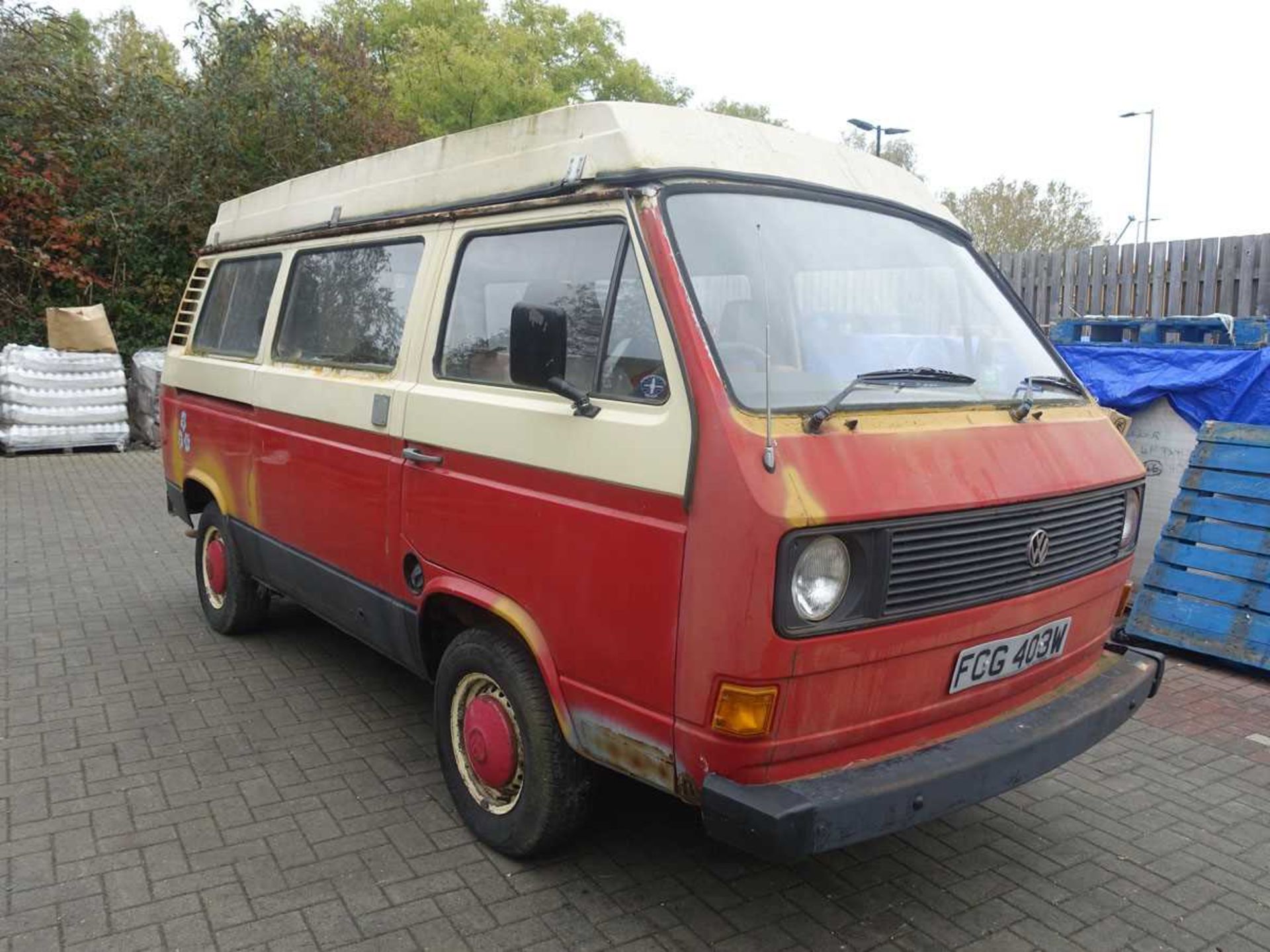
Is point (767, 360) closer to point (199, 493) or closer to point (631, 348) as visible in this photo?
point (631, 348)

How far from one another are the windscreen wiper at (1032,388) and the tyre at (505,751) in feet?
5.78

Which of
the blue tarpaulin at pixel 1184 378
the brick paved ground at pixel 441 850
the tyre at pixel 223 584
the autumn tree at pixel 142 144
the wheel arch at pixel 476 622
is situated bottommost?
the brick paved ground at pixel 441 850

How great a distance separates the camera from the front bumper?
2453mm

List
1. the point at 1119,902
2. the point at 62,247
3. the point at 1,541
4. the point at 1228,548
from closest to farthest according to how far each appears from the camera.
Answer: the point at 1119,902 → the point at 1228,548 → the point at 1,541 → the point at 62,247

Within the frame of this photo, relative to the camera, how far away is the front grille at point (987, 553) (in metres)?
2.68

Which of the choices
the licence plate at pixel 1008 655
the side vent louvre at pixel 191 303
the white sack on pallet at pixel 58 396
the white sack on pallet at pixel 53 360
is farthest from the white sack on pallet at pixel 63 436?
the licence plate at pixel 1008 655

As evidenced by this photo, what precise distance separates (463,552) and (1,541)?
21.3ft

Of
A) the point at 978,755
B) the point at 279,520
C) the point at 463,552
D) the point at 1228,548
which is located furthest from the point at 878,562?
the point at 1228,548

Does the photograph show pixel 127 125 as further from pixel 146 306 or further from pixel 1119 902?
pixel 1119 902

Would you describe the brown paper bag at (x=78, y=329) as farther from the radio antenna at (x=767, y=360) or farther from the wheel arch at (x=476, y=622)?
the radio antenna at (x=767, y=360)

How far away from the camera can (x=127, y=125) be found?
1477 cm

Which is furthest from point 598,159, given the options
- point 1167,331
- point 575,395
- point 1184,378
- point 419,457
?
point 1167,331

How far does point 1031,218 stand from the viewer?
40719mm

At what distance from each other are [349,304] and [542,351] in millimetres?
1844
